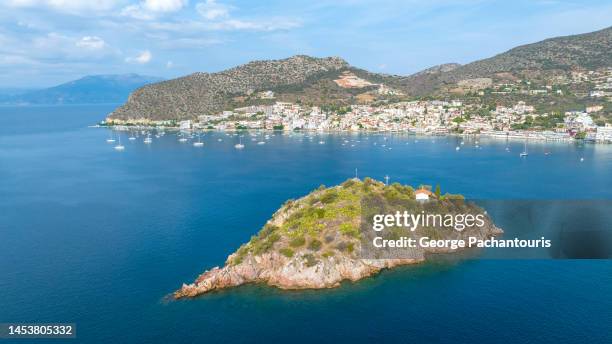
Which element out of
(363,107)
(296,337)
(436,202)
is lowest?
(296,337)

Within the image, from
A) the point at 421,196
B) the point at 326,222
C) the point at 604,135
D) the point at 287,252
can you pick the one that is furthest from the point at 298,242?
the point at 604,135

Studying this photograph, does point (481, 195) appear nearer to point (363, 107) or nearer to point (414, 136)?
point (414, 136)

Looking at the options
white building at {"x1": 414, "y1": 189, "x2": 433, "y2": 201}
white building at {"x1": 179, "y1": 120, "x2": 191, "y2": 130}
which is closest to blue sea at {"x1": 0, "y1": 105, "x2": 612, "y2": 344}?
white building at {"x1": 414, "y1": 189, "x2": 433, "y2": 201}

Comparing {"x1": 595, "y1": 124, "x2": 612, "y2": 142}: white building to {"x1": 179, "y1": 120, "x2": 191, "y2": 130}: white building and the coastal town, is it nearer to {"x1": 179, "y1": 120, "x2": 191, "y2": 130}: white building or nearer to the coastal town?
the coastal town

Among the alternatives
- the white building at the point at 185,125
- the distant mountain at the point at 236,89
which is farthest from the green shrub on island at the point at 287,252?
the distant mountain at the point at 236,89

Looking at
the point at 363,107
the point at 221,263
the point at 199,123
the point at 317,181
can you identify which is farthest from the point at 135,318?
the point at 363,107

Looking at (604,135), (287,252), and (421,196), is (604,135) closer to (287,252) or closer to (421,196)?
(421,196)

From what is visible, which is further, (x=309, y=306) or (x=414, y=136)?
(x=414, y=136)
